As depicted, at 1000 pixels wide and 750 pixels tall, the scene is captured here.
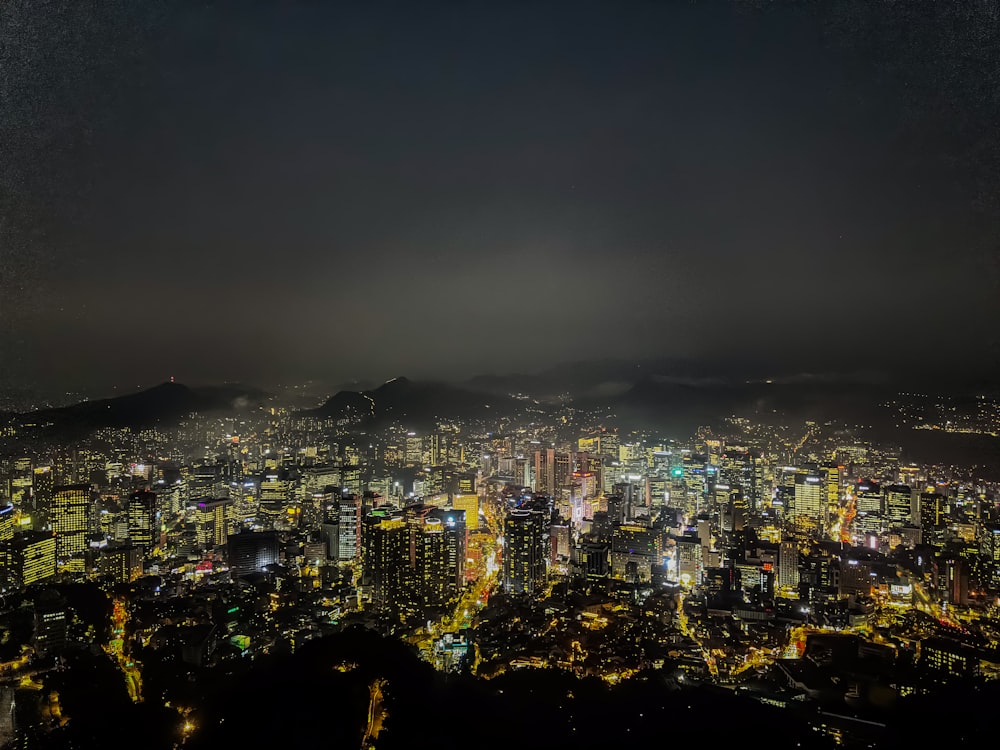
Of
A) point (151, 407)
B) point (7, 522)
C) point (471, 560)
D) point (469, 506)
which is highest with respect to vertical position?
point (151, 407)

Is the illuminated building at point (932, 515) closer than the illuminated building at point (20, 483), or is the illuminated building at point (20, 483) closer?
the illuminated building at point (932, 515)

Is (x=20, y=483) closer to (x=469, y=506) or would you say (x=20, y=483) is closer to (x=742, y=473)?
(x=469, y=506)

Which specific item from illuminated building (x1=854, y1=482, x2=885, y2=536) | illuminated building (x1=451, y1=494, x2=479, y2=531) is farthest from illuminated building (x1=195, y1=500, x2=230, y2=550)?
illuminated building (x1=854, y1=482, x2=885, y2=536)

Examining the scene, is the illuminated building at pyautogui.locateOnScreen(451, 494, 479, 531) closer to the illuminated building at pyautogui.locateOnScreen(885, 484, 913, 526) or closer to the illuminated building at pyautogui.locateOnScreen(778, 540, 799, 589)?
the illuminated building at pyautogui.locateOnScreen(778, 540, 799, 589)

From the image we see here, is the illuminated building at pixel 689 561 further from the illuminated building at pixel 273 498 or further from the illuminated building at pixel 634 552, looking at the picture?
the illuminated building at pixel 273 498

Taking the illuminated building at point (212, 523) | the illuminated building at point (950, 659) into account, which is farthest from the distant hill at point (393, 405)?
the illuminated building at point (950, 659)

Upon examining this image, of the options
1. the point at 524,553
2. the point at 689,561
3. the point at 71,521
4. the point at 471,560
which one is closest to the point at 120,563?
the point at 71,521
